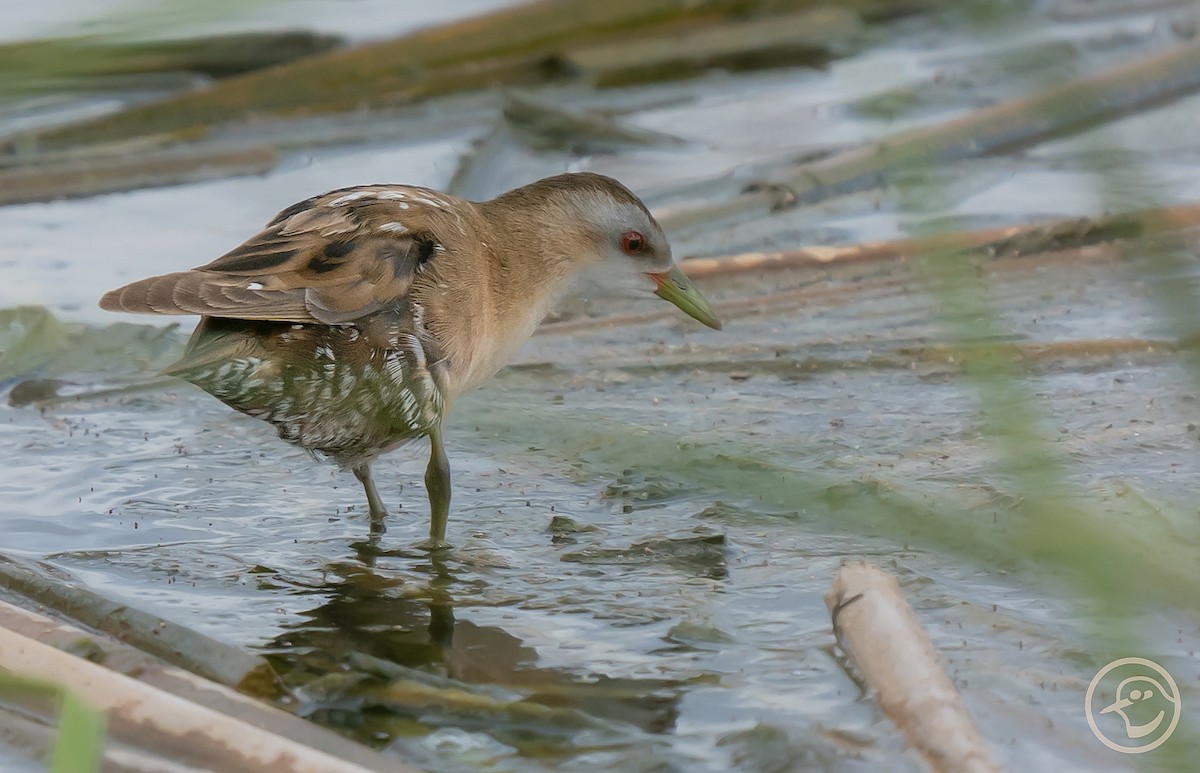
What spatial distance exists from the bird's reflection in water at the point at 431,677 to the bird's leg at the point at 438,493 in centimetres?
16

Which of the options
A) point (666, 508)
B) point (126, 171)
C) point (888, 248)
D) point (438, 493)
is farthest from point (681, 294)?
point (126, 171)

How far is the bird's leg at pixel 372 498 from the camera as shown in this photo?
11.5 feet

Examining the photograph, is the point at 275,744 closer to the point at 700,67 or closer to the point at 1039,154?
the point at 1039,154

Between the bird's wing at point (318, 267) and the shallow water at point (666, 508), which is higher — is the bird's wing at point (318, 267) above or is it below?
above

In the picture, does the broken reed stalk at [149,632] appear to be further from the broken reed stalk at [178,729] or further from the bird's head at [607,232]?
the bird's head at [607,232]

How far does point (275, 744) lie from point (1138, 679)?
4.28ft

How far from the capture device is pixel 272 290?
3.06 m

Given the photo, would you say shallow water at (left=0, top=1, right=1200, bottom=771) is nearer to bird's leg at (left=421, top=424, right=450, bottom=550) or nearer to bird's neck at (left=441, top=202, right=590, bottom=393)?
bird's leg at (left=421, top=424, right=450, bottom=550)

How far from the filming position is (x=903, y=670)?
2260 millimetres

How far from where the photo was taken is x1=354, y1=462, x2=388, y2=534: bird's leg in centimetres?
349

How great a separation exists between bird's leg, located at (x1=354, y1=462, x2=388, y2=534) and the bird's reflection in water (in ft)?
0.88

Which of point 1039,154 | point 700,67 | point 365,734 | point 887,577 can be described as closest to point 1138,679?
point 887,577

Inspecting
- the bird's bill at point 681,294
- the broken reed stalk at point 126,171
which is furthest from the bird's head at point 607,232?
the broken reed stalk at point 126,171

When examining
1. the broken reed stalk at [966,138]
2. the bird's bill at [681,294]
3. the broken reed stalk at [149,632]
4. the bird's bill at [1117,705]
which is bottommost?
the broken reed stalk at [149,632]
